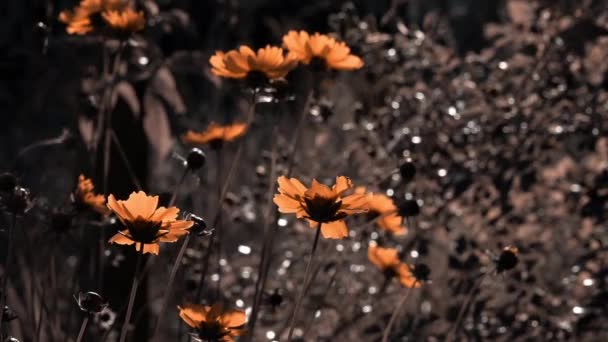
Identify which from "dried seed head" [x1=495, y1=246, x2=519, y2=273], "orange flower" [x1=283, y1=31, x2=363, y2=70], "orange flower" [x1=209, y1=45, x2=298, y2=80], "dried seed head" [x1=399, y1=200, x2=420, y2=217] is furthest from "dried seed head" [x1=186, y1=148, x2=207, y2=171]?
"dried seed head" [x1=495, y1=246, x2=519, y2=273]

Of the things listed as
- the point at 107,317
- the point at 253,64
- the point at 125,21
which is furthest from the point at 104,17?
the point at 107,317

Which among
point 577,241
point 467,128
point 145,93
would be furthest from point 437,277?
point 145,93

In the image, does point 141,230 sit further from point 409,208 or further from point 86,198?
point 409,208

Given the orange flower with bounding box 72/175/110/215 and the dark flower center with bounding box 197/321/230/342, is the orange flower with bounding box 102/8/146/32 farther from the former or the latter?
the dark flower center with bounding box 197/321/230/342

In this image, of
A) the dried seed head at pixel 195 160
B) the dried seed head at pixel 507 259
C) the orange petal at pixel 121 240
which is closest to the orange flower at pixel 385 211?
the dried seed head at pixel 507 259

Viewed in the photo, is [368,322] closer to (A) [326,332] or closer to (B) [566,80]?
(A) [326,332]

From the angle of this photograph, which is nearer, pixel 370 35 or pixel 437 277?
pixel 370 35
